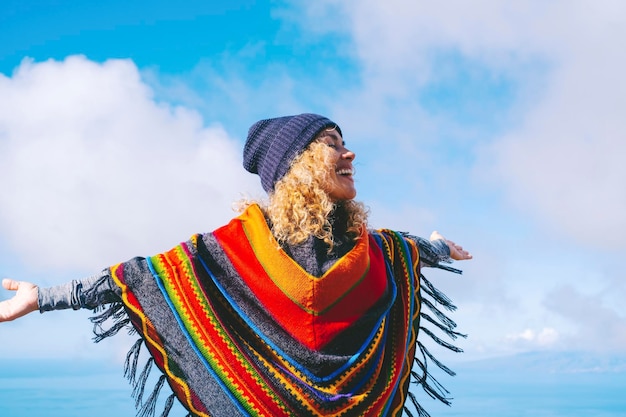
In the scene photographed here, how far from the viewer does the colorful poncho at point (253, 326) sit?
98.3 inches

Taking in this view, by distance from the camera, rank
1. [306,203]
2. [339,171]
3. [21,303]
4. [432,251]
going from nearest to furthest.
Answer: [21,303] → [306,203] → [339,171] → [432,251]

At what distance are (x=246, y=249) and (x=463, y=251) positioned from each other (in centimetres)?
110

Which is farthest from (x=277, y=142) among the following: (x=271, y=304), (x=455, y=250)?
(x=455, y=250)

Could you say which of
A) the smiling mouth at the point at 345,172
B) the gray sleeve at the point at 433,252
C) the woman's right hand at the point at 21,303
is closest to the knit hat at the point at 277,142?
the smiling mouth at the point at 345,172

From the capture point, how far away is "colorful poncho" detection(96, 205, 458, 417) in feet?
8.19

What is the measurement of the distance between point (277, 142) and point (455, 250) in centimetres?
98

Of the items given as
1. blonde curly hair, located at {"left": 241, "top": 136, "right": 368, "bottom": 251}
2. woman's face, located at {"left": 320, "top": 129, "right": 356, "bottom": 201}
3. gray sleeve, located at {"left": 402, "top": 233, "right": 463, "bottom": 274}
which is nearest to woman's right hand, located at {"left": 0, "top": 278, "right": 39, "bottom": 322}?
blonde curly hair, located at {"left": 241, "top": 136, "right": 368, "bottom": 251}

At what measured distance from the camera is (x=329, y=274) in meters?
2.53

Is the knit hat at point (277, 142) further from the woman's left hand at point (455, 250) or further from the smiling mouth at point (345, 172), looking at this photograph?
the woman's left hand at point (455, 250)

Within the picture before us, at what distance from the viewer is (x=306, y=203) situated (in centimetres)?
264

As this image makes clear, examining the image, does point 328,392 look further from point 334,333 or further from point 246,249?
point 246,249

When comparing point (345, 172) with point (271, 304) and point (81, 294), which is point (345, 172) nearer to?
point (271, 304)

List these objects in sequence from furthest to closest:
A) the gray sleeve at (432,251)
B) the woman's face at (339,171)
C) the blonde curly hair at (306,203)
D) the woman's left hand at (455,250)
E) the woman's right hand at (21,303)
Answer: the woman's left hand at (455,250), the gray sleeve at (432,251), the woman's face at (339,171), the blonde curly hair at (306,203), the woman's right hand at (21,303)

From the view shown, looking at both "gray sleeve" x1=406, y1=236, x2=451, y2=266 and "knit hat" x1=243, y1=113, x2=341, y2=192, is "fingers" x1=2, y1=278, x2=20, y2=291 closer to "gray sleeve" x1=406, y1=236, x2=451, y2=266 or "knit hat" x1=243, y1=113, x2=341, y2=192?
"knit hat" x1=243, y1=113, x2=341, y2=192
